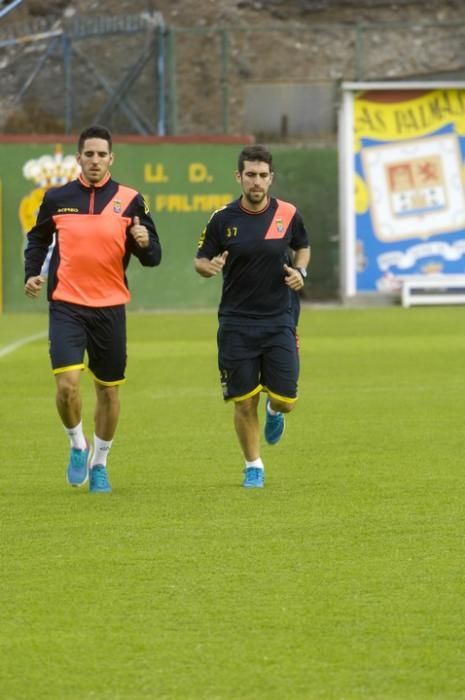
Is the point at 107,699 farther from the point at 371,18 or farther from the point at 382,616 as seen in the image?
the point at 371,18

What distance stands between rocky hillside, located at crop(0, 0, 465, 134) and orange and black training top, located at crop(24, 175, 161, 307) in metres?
25.4

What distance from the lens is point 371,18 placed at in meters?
43.2

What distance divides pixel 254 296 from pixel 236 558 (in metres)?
2.71

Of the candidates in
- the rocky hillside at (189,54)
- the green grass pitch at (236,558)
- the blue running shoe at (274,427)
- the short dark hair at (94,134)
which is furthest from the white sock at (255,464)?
the rocky hillside at (189,54)

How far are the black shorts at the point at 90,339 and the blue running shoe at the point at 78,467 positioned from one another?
1.66 feet

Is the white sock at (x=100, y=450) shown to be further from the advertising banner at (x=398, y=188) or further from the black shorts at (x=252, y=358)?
the advertising banner at (x=398, y=188)

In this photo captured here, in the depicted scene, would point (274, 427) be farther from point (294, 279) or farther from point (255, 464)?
point (294, 279)

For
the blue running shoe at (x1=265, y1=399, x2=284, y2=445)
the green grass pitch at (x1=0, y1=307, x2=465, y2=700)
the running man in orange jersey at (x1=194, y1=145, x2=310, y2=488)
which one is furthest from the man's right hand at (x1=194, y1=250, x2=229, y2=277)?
the blue running shoe at (x1=265, y1=399, x2=284, y2=445)

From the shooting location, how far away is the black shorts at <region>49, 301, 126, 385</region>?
1052 cm

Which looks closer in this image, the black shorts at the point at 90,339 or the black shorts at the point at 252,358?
the black shorts at the point at 90,339

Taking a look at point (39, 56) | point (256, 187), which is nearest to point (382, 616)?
point (256, 187)

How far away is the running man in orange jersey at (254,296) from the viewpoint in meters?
10.7

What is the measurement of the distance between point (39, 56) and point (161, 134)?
406 centimetres

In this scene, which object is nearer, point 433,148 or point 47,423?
point 47,423
